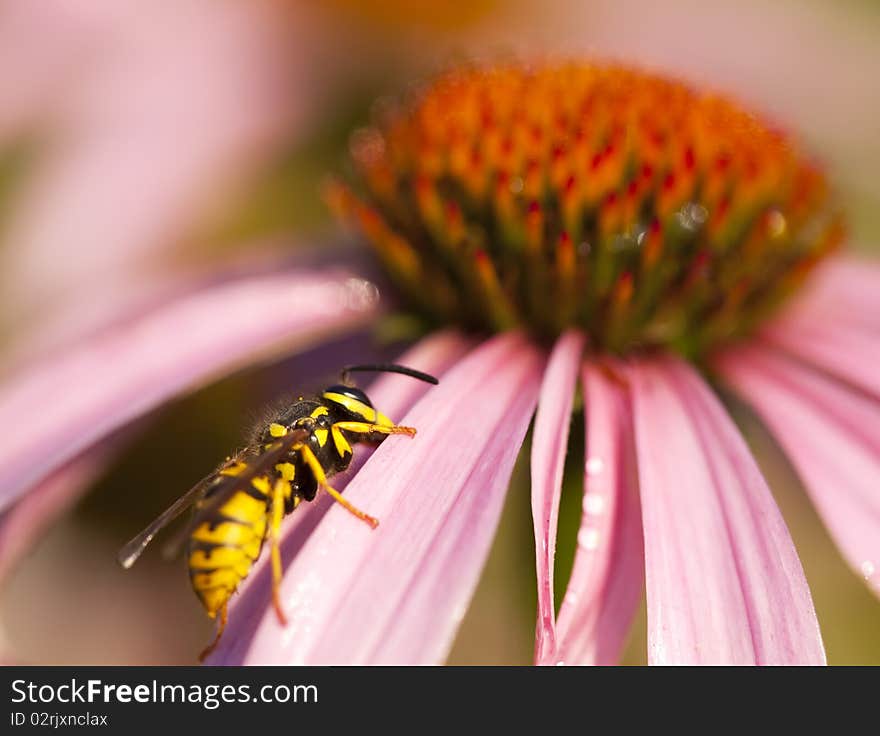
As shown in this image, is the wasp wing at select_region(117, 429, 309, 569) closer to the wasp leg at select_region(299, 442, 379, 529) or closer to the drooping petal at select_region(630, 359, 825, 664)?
the wasp leg at select_region(299, 442, 379, 529)

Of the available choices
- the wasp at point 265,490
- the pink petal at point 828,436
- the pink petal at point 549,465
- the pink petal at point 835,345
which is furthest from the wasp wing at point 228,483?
the pink petal at point 835,345

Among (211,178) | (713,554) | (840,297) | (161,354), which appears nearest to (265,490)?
(713,554)

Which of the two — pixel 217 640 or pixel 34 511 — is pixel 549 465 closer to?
pixel 217 640

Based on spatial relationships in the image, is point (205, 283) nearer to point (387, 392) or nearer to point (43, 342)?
point (43, 342)
